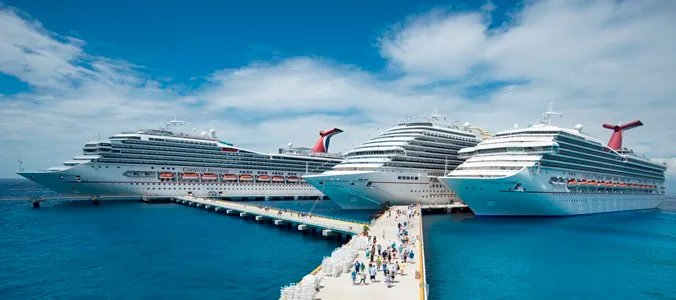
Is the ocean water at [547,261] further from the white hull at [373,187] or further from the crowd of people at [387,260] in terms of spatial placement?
the white hull at [373,187]

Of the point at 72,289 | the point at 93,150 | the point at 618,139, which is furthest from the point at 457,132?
the point at 93,150

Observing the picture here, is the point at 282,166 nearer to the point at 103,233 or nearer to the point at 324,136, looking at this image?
the point at 324,136

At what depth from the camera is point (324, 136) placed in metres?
124

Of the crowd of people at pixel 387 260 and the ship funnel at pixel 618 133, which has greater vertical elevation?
the ship funnel at pixel 618 133

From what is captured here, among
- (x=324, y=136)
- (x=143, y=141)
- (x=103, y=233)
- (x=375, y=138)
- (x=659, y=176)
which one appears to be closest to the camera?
(x=103, y=233)

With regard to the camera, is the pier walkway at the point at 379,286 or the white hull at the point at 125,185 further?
the white hull at the point at 125,185

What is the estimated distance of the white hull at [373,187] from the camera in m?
62.5

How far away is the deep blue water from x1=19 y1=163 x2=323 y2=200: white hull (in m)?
22.9

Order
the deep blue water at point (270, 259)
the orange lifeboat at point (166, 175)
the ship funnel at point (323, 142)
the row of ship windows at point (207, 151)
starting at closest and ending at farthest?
the deep blue water at point (270, 259), the row of ship windows at point (207, 151), the orange lifeboat at point (166, 175), the ship funnel at point (323, 142)

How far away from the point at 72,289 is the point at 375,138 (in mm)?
58415

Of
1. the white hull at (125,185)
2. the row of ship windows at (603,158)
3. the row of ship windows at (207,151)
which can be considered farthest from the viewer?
the row of ship windows at (207,151)

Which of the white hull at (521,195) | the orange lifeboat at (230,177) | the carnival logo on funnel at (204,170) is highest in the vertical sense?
the carnival logo on funnel at (204,170)

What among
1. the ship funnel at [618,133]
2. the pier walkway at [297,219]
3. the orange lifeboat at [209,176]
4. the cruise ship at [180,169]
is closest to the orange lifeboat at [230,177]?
the cruise ship at [180,169]

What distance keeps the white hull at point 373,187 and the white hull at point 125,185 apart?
4099cm
